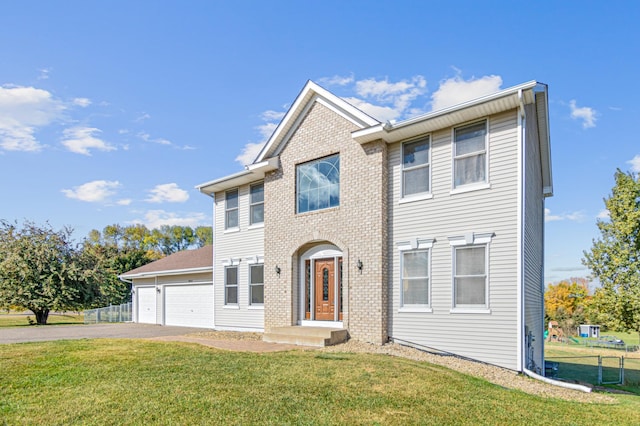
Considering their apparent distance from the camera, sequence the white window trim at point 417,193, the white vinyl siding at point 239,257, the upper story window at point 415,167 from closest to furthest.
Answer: the white window trim at point 417,193 < the upper story window at point 415,167 < the white vinyl siding at point 239,257

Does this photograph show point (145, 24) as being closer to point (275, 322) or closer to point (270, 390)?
point (275, 322)

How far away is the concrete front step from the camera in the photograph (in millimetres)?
12883

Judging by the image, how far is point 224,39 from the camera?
47.3 ft

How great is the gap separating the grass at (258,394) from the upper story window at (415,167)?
16.2 ft

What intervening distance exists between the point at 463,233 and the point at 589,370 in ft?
40.0

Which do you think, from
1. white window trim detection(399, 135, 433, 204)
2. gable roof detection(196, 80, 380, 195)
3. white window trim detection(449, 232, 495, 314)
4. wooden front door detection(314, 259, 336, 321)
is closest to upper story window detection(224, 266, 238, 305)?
gable roof detection(196, 80, 380, 195)

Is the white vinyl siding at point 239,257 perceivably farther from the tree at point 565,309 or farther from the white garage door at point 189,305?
the tree at point 565,309

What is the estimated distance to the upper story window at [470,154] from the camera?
11820 millimetres

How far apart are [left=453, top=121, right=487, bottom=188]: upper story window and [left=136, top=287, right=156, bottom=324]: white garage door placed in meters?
18.1

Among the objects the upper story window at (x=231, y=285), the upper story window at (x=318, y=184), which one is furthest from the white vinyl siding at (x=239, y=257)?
the upper story window at (x=318, y=184)

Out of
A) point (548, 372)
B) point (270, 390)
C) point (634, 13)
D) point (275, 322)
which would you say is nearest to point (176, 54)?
point (275, 322)

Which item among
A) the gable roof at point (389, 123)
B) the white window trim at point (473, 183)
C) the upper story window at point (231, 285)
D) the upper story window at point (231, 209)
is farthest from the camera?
the upper story window at point (231, 209)

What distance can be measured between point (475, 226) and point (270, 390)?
6.85 m

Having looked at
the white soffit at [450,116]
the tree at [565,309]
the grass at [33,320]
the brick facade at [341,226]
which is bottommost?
the tree at [565,309]
